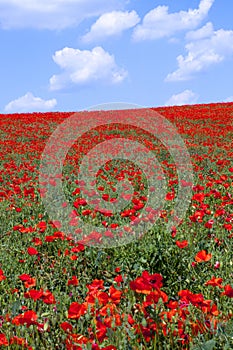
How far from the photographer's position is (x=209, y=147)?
1493 cm

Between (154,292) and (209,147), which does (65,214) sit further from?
(209,147)

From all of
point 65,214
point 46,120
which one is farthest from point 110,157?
point 46,120

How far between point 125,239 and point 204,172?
5.90 metres

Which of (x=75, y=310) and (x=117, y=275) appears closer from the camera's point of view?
(x=75, y=310)

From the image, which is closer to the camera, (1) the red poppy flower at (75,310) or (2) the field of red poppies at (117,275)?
(1) the red poppy flower at (75,310)

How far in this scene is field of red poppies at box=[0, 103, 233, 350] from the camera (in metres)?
2.67

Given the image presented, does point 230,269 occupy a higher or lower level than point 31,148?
lower

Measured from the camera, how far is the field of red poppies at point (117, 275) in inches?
105

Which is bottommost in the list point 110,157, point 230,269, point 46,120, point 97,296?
point 230,269

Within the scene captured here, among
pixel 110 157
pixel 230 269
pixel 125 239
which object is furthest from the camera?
pixel 110 157

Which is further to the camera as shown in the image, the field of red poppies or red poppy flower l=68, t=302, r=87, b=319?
the field of red poppies

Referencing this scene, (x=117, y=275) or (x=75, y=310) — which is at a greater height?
(x=75, y=310)

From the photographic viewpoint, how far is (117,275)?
4398 millimetres

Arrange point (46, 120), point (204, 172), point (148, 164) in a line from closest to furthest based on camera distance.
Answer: point (204, 172), point (148, 164), point (46, 120)
